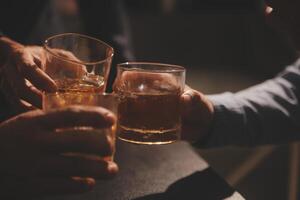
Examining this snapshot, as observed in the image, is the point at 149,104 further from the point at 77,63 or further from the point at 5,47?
the point at 5,47

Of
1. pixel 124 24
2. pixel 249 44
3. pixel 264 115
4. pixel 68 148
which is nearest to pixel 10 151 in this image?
pixel 68 148

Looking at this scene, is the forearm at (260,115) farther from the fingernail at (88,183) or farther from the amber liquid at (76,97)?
the fingernail at (88,183)

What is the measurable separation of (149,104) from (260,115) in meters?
0.47

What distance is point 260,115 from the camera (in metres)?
1.14

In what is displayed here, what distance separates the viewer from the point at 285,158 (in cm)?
281

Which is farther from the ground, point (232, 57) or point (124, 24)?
point (124, 24)

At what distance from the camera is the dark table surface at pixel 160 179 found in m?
0.75

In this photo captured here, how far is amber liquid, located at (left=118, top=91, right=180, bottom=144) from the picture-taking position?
0.78m

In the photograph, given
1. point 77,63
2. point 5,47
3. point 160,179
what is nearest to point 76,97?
point 77,63

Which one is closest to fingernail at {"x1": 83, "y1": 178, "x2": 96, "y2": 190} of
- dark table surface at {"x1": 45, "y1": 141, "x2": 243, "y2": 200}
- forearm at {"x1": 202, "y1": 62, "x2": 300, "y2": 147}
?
dark table surface at {"x1": 45, "y1": 141, "x2": 243, "y2": 200}

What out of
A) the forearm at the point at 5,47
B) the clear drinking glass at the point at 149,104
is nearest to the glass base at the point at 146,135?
the clear drinking glass at the point at 149,104

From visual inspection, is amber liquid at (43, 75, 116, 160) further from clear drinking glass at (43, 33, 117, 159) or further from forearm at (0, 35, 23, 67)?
forearm at (0, 35, 23, 67)

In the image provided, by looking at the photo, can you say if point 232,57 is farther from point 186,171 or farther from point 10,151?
point 10,151

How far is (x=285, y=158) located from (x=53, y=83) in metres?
2.31
